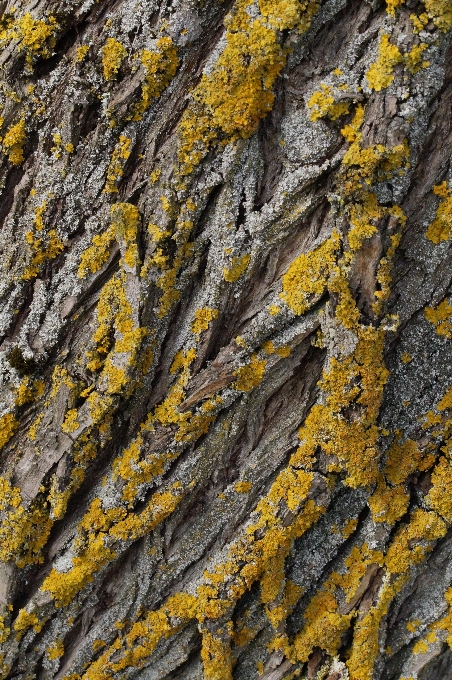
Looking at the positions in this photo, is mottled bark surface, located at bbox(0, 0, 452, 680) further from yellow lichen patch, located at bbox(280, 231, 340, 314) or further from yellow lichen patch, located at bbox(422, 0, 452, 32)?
yellow lichen patch, located at bbox(422, 0, 452, 32)

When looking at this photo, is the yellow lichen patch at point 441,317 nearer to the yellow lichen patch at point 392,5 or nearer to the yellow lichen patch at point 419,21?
the yellow lichen patch at point 419,21

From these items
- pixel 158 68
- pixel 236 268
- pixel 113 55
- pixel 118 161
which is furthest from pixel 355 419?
pixel 113 55

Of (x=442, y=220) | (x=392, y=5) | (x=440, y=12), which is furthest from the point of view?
(x=442, y=220)

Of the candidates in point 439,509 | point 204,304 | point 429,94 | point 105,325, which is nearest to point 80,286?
point 105,325

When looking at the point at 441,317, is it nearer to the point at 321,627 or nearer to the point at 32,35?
the point at 321,627

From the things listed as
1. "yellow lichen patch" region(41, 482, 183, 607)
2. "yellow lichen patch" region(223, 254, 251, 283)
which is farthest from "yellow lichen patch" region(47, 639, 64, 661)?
"yellow lichen patch" region(223, 254, 251, 283)

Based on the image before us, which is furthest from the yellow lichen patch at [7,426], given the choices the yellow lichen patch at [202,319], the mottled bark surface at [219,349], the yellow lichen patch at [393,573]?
the yellow lichen patch at [393,573]
